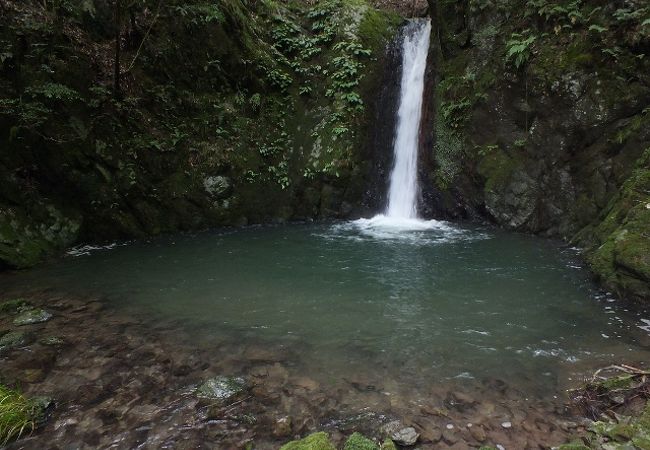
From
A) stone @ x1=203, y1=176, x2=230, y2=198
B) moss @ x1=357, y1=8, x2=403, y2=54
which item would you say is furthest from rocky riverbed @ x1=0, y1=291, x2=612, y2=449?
moss @ x1=357, y1=8, x2=403, y2=54

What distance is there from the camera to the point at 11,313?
18.1 feet

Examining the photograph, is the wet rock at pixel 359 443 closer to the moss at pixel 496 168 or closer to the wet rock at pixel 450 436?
the wet rock at pixel 450 436

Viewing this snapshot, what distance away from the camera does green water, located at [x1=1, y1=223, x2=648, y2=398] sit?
14.6ft

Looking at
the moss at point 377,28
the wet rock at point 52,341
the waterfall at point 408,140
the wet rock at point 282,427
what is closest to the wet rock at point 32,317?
the wet rock at point 52,341

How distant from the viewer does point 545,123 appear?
9570 mm

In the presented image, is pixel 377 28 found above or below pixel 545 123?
above

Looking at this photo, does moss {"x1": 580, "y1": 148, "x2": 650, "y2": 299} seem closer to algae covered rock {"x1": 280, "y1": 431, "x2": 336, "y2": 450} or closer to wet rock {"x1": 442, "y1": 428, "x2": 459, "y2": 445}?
wet rock {"x1": 442, "y1": 428, "x2": 459, "y2": 445}

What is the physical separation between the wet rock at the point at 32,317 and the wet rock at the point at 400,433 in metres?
4.63

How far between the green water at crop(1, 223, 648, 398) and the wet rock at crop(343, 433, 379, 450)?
0.95m

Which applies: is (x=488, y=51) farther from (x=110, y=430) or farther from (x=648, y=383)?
(x=110, y=430)

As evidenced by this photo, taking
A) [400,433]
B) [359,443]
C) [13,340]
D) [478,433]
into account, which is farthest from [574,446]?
[13,340]

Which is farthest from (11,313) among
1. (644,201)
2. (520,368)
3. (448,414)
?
(644,201)

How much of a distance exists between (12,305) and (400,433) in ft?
18.2

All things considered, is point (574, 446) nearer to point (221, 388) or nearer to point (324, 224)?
point (221, 388)
